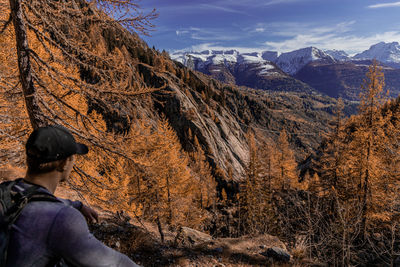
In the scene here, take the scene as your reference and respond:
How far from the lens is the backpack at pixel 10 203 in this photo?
1.16 m

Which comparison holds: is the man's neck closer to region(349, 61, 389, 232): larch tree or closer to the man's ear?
the man's ear

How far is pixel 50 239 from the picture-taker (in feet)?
3.96

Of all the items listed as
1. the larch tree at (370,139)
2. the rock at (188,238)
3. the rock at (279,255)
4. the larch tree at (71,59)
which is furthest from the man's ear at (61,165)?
the larch tree at (370,139)

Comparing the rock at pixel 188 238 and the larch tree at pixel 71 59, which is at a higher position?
the larch tree at pixel 71 59

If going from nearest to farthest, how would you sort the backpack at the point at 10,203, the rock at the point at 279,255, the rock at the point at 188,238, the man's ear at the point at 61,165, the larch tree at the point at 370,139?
the backpack at the point at 10,203
the man's ear at the point at 61,165
the rock at the point at 279,255
the rock at the point at 188,238
the larch tree at the point at 370,139

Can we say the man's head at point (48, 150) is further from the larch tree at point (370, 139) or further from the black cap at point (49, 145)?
the larch tree at point (370, 139)

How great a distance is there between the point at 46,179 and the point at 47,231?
41 cm

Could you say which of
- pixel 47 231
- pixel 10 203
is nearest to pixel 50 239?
pixel 47 231

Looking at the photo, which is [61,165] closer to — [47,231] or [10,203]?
[10,203]

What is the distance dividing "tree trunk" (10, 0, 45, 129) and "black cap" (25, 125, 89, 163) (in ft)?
9.24

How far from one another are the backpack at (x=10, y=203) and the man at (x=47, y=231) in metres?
0.02

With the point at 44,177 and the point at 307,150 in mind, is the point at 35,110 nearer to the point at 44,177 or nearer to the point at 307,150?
the point at 44,177

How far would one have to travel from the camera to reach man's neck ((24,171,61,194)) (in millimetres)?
1424

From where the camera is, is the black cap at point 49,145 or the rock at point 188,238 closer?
the black cap at point 49,145
